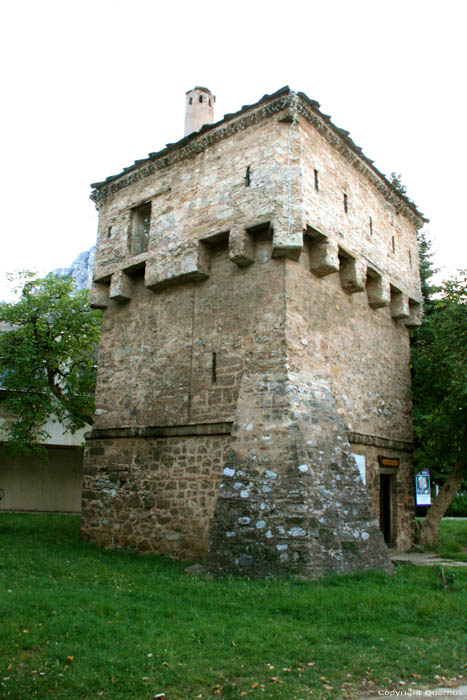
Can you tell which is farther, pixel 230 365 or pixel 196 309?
pixel 196 309

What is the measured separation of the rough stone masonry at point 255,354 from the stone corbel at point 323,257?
4 centimetres

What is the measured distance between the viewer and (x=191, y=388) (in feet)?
35.3

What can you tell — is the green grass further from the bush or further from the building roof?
the bush

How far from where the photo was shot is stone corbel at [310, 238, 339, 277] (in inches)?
410

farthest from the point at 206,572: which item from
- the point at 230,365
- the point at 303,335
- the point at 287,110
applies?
the point at 287,110

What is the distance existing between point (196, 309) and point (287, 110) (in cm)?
421

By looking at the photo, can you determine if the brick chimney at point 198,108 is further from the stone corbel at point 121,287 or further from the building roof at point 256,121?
the stone corbel at point 121,287

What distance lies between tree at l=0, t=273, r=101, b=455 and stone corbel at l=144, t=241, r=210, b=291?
4.97 meters

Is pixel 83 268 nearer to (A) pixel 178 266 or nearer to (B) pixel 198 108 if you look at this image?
(B) pixel 198 108

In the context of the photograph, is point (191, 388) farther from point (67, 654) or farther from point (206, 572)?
point (67, 654)

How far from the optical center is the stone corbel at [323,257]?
1041 cm

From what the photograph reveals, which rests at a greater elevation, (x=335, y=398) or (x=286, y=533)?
(x=335, y=398)

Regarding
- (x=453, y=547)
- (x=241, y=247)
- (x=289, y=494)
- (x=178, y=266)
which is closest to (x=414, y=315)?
(x=453, y=547)

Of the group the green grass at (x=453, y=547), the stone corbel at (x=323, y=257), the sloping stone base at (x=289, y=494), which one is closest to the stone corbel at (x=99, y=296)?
the sloping stone base at (x=289, y=494)
